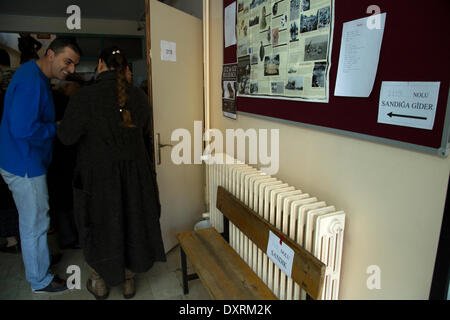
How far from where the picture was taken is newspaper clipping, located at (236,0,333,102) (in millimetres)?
1353

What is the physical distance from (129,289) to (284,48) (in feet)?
6.22

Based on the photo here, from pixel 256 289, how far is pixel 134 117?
1.21 meters

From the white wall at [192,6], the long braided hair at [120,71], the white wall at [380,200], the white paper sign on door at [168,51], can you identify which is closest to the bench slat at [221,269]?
the white wall at [380,200]

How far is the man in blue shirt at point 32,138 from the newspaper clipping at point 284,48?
1121mm

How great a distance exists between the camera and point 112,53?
1.76 metres

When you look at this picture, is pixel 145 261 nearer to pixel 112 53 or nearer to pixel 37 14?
pixel 112 53

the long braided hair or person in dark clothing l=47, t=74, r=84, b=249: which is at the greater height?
the long braided hair

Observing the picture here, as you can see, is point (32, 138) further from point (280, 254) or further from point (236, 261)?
point (280, 254)

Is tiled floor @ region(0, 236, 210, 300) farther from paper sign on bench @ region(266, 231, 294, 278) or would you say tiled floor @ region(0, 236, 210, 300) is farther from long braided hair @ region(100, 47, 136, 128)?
long braided hair @ region(100, 47, 136, 128)

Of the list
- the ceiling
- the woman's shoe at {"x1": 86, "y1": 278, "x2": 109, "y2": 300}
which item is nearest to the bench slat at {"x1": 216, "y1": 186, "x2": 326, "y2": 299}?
the woman's shoe at {"x1": 86, "y1": 278, "x2": 109, "y2": 300}

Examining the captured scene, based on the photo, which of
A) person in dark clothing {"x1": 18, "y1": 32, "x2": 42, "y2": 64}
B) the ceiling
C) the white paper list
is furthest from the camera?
the ceiling

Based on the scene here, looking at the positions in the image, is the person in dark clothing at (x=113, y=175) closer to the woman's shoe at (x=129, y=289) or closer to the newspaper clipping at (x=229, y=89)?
the woman's shoe at (x=129, y=289)

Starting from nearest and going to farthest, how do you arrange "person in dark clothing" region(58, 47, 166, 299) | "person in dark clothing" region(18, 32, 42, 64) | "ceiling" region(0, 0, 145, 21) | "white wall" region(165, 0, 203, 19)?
"person in dark clothing" region(58, 47, 166, 299)
"person in dark clothing" region(18, 32, 42, 64)
"white wall" region(165, 0, 203, 19)
"ceiling" region(0, 0, 145, 21)

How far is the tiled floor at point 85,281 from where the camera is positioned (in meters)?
2.18
